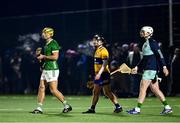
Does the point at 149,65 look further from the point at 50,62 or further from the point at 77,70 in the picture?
the point at 77,70

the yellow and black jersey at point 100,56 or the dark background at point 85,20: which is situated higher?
the dark background at point 85,20

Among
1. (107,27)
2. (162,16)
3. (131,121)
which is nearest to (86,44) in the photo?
(107,27)

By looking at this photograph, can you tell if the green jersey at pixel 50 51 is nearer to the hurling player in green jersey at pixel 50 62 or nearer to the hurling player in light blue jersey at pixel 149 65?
the hurling player in green jersey at pixel 50 62

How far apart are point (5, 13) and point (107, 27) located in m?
5.77

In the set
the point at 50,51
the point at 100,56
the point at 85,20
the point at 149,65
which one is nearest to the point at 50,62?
the point at 50,51

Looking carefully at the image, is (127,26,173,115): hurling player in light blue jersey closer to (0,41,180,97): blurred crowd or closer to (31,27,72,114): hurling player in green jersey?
(31,27,72,114): hurling player in green jersey

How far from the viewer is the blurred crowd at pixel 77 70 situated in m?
26.7

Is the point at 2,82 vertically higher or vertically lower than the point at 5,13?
lower

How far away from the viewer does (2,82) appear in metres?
30.8

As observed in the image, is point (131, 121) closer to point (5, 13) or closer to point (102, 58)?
point (102, 58)

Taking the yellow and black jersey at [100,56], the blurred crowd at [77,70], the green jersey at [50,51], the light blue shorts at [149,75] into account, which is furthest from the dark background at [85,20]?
the green jersey at [50,51]

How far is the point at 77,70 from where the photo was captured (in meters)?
28.8

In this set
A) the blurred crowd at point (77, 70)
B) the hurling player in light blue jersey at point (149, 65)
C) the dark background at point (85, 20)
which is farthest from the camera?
the dark background at point (85, 20)

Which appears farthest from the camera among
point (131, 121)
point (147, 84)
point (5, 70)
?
point (5, 70)
